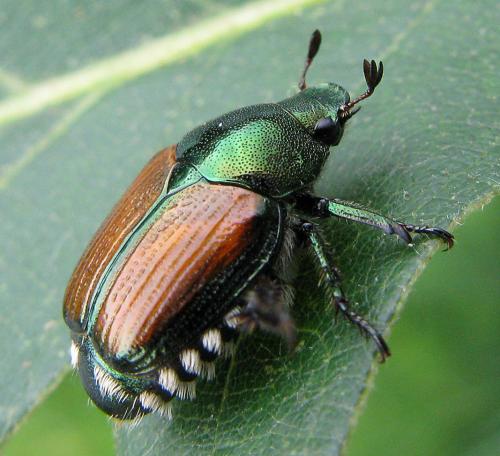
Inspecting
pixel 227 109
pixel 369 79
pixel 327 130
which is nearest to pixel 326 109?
pixel 327 130

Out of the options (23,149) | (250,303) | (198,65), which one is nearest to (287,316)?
(250,303)

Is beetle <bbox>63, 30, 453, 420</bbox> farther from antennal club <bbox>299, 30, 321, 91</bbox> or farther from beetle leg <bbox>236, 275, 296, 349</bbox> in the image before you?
antennal club <bbox>299, 30, 321, 91</bbox>

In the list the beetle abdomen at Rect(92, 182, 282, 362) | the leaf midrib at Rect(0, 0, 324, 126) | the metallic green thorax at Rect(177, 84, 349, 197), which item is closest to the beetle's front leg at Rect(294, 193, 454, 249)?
the metallic green thorax at Rect(177, 84, 349, 197)

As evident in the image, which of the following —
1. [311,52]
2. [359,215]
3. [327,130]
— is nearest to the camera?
[359,215]

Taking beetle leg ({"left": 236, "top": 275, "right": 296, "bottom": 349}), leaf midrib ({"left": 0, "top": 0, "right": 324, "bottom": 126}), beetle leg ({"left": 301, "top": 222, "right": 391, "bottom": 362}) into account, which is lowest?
beetle leg ({"left": 301, "top": 222, "right": 391, "bottom": 362})

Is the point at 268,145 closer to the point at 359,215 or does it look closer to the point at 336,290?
the point at 359,215
